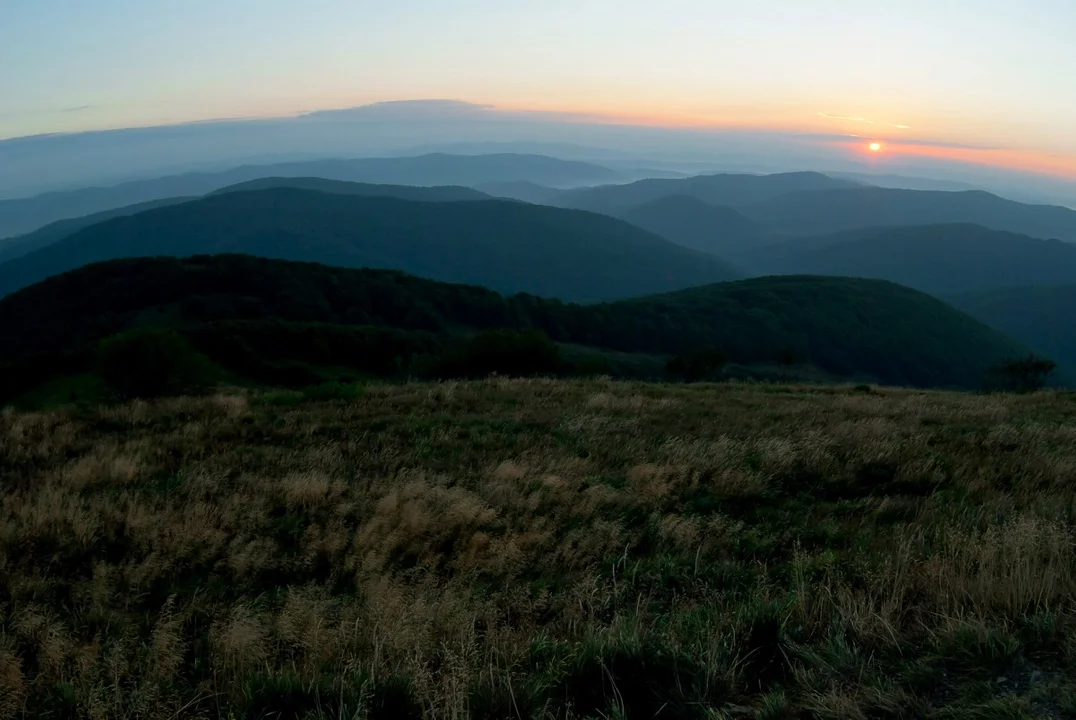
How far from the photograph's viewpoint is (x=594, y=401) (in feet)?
48.7

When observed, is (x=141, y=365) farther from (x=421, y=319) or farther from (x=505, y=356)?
(x=421, y=319)

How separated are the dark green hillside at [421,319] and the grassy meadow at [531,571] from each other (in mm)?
39938

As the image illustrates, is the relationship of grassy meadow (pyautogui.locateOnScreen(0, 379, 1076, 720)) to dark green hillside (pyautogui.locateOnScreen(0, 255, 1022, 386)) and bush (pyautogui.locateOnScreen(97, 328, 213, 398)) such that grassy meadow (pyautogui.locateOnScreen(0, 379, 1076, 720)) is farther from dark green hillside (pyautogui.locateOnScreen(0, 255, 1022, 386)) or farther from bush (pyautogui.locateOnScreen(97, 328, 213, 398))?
dark green hillside (pyautogui.locateOnScreen(0, 255, 1022, 386))

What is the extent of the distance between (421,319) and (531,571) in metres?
101

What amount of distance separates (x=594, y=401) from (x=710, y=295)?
154470 mm

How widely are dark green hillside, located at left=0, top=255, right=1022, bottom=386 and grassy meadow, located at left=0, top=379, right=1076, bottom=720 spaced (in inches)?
1572

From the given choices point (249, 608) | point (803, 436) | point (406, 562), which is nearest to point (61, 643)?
point (249, 608)

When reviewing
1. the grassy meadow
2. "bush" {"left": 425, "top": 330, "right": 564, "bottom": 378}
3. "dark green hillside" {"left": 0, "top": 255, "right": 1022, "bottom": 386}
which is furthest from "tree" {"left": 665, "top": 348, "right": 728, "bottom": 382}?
the grassy meadow

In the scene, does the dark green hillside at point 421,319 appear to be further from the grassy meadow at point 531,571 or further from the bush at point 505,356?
the grassy meadow at point 531,571

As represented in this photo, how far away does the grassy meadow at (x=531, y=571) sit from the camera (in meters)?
3.31

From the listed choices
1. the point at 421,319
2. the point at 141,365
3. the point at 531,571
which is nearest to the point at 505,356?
the point at 141,365

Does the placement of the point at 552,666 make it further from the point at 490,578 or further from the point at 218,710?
the point at 490,578

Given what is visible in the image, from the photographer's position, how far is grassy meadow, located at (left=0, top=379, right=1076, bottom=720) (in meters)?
3.31

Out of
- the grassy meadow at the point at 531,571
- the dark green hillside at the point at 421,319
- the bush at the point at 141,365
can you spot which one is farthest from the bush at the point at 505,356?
the grassy meadow at the point at 531,571
